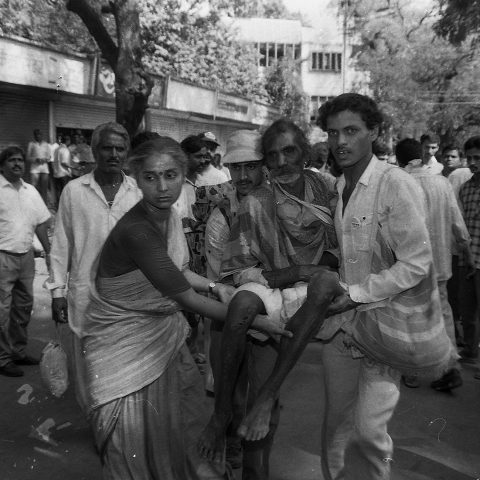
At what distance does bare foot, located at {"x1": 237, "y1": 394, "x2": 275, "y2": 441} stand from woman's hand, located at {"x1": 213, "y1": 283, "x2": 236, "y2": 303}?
1.58 feet

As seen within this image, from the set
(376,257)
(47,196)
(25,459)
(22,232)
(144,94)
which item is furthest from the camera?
(47,196)

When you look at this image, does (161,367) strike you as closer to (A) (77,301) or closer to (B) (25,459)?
(A) (77,301)

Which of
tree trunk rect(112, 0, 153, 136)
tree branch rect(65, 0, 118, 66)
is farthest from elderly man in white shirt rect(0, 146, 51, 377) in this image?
tree branch rect(65, 0, 118, 66)

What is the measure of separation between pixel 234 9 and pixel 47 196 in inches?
249

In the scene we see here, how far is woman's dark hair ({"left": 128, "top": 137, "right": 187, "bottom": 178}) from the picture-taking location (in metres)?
2.80

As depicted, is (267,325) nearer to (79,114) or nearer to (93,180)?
(93,180)

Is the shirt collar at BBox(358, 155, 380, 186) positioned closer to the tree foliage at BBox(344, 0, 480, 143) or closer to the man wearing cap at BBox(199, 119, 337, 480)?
the man wearing cap at BBox(199, 119, 337, 480)

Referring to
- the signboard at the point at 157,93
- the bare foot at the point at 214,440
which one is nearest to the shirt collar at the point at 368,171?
the bare foot at the point at 214,440

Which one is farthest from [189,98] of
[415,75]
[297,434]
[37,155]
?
[415,75]

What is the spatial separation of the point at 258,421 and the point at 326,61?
148 feet

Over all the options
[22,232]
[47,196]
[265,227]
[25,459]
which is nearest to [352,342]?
[265,227]

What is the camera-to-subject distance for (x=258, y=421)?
271cm

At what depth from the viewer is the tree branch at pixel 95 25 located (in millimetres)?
10766

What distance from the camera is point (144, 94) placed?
11.3m
